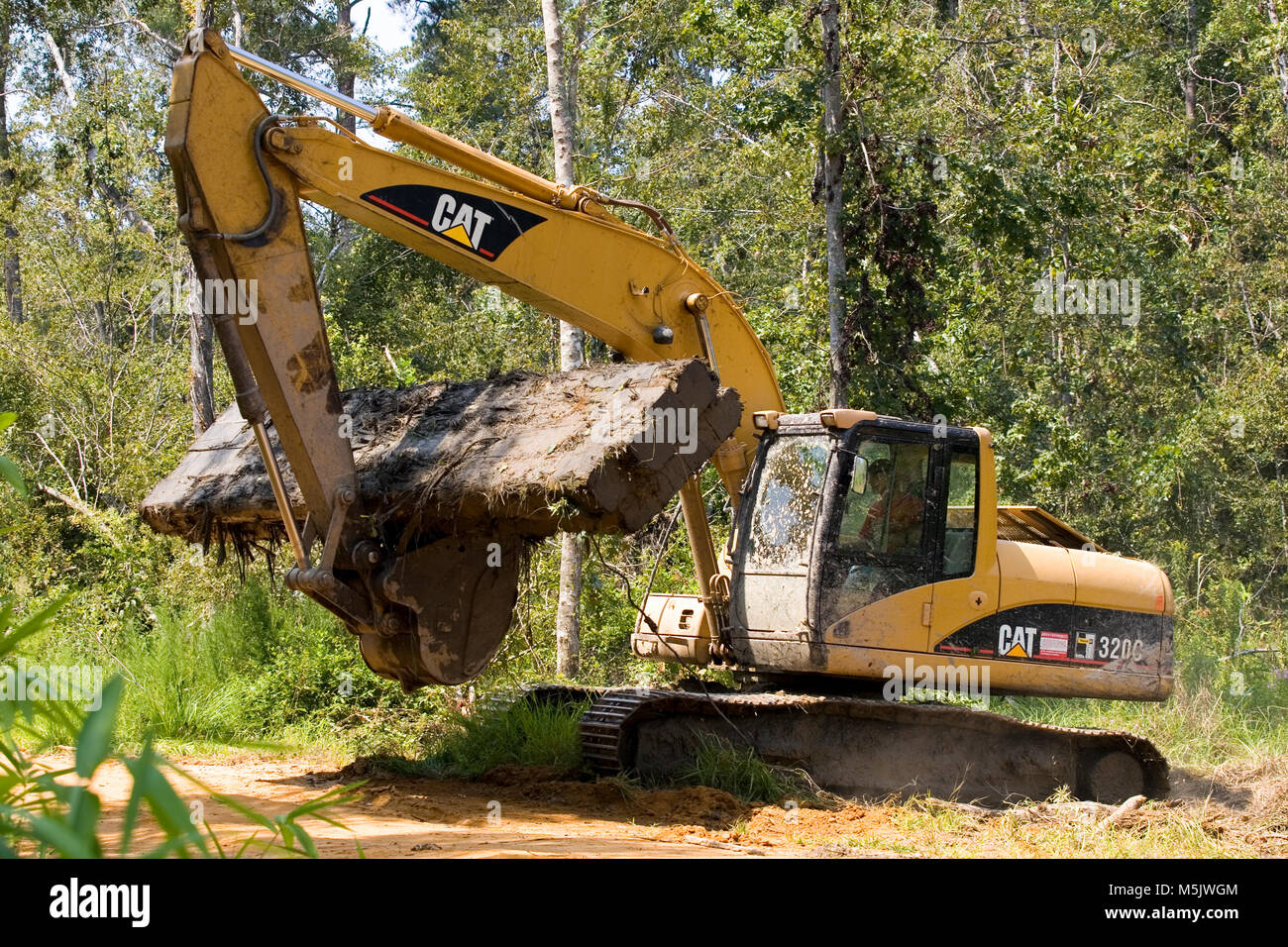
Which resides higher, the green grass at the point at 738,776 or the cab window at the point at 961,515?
the cab window at the point at 961,515

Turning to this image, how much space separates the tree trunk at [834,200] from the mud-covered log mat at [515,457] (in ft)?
20.4

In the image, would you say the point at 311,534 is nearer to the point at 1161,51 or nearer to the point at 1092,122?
the point at 1092,122

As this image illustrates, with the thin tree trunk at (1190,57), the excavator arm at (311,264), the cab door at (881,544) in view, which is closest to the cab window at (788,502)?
the cab door at (881,544)

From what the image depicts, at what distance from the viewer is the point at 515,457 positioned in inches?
277

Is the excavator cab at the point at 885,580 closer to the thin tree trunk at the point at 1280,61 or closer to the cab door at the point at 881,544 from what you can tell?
the cab door at the point at 881,544

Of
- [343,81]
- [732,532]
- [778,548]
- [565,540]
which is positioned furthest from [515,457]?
[343,81]

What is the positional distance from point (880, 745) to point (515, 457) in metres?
3.32

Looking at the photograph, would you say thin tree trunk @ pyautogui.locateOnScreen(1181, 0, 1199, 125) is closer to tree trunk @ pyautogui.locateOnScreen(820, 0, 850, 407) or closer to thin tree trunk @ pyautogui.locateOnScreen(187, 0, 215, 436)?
tree trunk @ pyautogui.locateOnScreen(820, 0, 850, 407)

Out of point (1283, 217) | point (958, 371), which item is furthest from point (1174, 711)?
point (1283, 217)

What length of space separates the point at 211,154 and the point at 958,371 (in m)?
10.2

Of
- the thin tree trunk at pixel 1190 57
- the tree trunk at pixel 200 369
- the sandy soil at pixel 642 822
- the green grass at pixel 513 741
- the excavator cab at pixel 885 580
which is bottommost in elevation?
the sandy soil at pixel 642 822

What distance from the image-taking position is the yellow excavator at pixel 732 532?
682 cm

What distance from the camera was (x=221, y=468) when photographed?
846 centimetres

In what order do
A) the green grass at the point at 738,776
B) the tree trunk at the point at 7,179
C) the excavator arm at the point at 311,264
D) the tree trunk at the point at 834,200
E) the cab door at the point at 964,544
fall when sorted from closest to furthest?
the excavator arm at the point at 311,264
the green grass at the point at 738,776
the cab door at the point at 964,544
the tree trunk at the point at 834,200
the tree trunk at the point at 7,179
